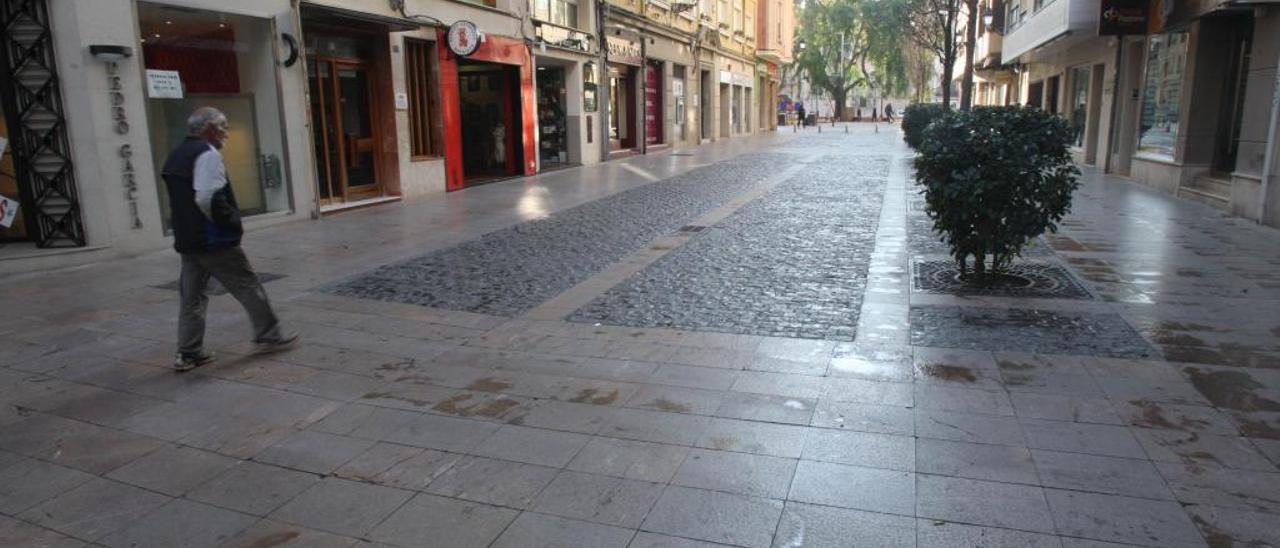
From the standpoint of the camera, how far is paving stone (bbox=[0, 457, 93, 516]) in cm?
349

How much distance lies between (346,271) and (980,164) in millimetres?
5935

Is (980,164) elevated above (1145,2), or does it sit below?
below

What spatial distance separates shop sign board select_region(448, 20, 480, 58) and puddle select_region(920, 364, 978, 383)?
1130 centimetres

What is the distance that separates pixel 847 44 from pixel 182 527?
211ft

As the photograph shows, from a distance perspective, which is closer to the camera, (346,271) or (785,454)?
(785,454)

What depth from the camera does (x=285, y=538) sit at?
124 inches

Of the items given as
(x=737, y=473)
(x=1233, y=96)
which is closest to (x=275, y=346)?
(x=737, y=473)

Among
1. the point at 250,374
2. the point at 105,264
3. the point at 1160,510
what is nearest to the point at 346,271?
the point at 105,264

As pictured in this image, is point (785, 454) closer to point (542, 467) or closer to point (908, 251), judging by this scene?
point (542, 467)

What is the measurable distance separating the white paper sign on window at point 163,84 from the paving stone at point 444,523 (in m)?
7.90

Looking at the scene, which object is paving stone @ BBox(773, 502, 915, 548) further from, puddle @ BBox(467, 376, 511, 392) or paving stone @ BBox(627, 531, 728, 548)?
puddle @ BBox(467, 376, 511, 392)

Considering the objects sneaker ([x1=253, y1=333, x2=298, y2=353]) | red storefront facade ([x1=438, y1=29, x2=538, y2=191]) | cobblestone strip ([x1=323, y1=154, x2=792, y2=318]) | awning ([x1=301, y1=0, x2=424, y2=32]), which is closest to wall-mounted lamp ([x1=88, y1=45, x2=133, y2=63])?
awning ([x1=301, y1=0, x2=424, y2=32])

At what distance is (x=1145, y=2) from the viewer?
14.5 meters

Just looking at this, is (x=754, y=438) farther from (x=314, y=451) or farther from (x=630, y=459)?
(x=314, y=451)
